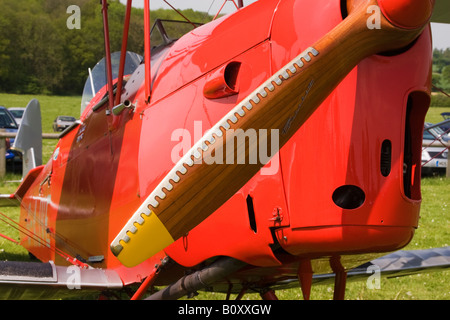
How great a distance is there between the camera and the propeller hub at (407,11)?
204cm

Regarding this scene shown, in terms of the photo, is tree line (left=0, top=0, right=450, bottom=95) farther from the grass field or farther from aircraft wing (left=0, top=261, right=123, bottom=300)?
aircraft wing (left=0, top=261, right=123, bottom=300)

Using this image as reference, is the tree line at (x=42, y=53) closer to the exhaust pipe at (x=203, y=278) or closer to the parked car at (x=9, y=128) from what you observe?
the parked car at (x=9, y=128)

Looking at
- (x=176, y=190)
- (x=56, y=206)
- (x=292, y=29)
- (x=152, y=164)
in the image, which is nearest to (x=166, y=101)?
(x=152, y=164)

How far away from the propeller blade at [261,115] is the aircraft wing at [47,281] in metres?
1.41

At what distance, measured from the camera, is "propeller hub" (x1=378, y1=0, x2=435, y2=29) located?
80.1 inches

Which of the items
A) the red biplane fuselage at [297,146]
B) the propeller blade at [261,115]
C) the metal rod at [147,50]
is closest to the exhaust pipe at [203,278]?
the red biplane fuselage at [297,146]

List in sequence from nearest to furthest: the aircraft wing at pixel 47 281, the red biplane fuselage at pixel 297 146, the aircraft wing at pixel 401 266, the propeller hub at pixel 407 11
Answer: the propeller hub at pixel 407 11 < the red biplane fuselage at pixel 297 146 < the aircraft wing at pixel 47 281 < the aircraft wing at pixel 401 266

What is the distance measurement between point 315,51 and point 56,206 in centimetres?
343

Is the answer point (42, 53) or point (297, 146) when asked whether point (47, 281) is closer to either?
point (297, 146)

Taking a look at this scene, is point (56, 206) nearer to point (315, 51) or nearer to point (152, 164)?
point (152, 164)

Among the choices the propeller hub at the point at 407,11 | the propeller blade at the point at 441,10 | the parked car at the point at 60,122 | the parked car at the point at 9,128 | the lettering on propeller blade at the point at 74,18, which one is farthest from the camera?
the parked car at the point at 60,122

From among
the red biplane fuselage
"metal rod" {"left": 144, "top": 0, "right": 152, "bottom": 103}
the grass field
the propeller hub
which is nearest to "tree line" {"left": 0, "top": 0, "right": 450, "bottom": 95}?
the grass field

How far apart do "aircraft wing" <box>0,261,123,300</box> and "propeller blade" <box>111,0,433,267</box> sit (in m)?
1.41

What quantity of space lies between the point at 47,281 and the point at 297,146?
182 cm
